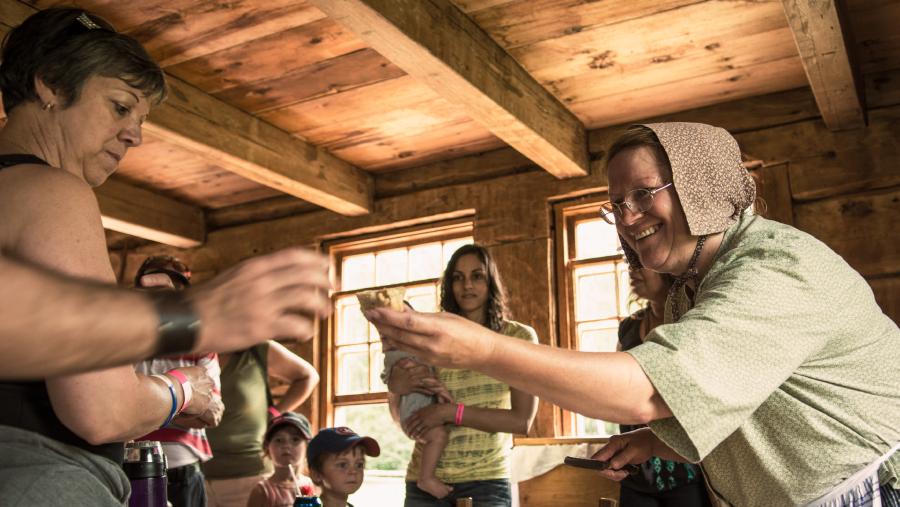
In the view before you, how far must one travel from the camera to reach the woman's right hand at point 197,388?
1.78 m

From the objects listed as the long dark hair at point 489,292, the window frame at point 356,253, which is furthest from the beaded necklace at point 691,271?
the window frame at point 356,253

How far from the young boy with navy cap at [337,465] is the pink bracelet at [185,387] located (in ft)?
6.98

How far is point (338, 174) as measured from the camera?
19.1 ft

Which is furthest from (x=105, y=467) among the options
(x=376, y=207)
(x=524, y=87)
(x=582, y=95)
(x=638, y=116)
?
(x=376, y=207)

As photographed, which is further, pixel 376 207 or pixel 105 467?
pixel 376 207

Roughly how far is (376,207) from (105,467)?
476 centimetres

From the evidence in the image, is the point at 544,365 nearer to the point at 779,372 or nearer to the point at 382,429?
the point at 779,372

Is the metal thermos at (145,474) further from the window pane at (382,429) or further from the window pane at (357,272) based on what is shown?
the window pane at (357,272)

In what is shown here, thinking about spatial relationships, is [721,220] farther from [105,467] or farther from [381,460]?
[381,460]

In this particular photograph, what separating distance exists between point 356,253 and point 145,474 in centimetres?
454

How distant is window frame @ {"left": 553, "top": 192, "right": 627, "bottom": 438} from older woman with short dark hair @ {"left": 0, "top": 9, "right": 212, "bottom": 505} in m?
3.70

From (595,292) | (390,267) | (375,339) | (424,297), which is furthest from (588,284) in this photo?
(375,339)

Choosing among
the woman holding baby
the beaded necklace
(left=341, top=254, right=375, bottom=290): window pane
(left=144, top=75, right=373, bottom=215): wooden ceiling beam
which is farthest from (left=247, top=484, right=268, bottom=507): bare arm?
(left=341, top=254, right=375, bottom=290): window pane

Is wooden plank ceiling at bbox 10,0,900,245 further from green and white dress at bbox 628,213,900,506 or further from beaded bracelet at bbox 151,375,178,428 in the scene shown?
green and white dress at bbox 628,213,900,506
